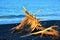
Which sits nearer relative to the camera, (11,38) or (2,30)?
(11,38)

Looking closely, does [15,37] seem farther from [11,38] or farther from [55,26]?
[55,26]

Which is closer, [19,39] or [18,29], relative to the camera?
[19,39]

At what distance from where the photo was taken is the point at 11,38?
Answer: 8.18 metres

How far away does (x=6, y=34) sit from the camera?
28.3 feet

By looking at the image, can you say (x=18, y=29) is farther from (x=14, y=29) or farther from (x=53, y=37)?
(x=53, y=37)

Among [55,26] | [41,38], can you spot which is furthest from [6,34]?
[55,26]

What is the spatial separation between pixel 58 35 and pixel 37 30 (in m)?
0.67

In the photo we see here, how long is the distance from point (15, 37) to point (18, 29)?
904mm

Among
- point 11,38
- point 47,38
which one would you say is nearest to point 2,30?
point 11,38

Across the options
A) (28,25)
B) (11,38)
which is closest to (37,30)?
(28,25)

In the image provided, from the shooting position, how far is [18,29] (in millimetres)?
9211

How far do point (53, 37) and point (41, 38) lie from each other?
0.34m

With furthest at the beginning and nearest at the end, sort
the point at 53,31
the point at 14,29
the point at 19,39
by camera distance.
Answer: the point at 14,29
the point at 53,31
the point at 19,39

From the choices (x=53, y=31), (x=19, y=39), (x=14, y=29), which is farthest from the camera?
(x=14, y=29)
